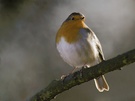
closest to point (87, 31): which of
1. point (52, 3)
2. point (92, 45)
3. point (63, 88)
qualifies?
point (92, 45)

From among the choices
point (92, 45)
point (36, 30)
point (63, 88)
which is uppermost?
point (36, 30)

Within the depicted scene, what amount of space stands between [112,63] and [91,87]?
14.1ft

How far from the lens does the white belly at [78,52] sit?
4.68m

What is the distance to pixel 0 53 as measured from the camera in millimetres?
7672

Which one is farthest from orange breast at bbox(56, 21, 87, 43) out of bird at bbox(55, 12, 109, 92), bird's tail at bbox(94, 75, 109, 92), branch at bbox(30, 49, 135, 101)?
branch at bbox(30, 49, 135, 101)

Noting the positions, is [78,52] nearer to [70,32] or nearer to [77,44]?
[77,44]

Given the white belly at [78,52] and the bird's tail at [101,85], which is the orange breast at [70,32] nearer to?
the white belly at [78,52]

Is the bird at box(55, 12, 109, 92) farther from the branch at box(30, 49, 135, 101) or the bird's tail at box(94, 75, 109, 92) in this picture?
the branch at box(30, 49, 135, 101)

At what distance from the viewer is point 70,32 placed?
4703 mm

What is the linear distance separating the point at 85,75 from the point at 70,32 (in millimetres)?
1070

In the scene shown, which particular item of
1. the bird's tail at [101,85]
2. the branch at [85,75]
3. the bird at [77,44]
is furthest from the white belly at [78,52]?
the branch at [85,75]

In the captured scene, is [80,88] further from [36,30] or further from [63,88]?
[63,88]

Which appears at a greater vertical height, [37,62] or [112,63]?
[37,62]

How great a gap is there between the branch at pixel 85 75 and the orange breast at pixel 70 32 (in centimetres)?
86
